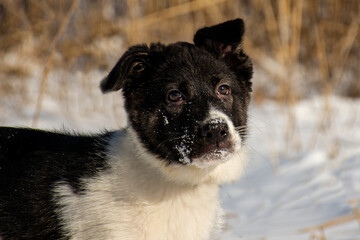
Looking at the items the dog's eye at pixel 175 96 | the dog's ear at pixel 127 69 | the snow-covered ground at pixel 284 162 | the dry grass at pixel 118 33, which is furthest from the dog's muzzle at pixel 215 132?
the dry grass at pixel 118 33

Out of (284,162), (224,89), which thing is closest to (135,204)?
(224,89)

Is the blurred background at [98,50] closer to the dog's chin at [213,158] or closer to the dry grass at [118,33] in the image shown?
the dry grass at [118,33]

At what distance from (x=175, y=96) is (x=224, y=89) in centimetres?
37

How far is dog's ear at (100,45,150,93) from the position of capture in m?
3.34

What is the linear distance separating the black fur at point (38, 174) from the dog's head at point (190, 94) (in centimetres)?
41

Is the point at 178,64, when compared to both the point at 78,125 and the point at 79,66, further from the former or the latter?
the point at 79,66

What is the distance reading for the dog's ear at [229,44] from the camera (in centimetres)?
380

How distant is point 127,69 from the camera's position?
3547mm

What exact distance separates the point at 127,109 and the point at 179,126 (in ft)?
1.55

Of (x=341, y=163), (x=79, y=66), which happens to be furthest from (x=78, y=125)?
(x=341, y=163)

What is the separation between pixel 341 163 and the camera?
20.8ft

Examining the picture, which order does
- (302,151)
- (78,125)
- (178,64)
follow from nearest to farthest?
(178,64)
(302,151)
(78,125)

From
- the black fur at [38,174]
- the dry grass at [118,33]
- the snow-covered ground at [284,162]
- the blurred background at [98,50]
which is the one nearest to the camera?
the black fur at [38,174]

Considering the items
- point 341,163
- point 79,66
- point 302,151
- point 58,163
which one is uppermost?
point 79,66
